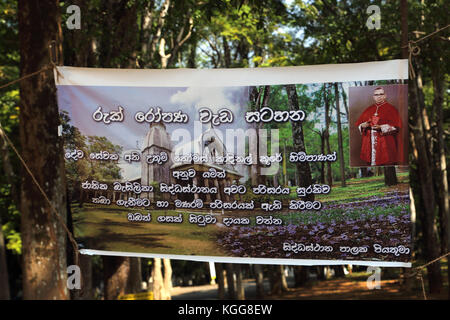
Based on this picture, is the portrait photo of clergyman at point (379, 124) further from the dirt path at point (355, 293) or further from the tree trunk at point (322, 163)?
the dirt path at point (355, 293)

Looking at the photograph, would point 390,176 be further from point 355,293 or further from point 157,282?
point 355,293

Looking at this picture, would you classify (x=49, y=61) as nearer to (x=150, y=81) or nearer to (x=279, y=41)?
(x=150, y=81)

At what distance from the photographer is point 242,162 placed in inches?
236

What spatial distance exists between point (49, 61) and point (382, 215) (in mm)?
3937

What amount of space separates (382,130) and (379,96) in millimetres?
323

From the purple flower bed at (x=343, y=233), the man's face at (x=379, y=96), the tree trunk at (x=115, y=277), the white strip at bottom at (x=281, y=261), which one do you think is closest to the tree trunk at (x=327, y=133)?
the purple flower bed at (x=343, y=233)

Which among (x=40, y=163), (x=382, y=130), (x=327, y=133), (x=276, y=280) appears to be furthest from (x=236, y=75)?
(x=276, y=280)

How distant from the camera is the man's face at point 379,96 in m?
5.72

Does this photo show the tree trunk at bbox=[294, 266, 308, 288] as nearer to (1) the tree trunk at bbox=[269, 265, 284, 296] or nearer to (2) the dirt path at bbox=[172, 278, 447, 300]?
(2) the dirt path at bbox=[172, 278, 447, 300]

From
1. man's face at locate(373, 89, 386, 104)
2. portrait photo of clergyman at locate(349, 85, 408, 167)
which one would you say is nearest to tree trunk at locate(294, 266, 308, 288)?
portrait photo of clergyman at locate(349, 85, 408, 167)

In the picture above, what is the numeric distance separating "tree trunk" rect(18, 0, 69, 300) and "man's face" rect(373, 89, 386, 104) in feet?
11.4

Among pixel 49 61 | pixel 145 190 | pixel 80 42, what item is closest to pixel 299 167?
pixel 145 190

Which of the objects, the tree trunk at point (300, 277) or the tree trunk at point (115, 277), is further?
the tree trunk at point (300, 277)
